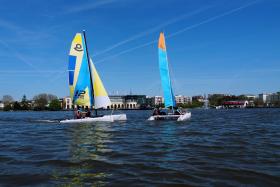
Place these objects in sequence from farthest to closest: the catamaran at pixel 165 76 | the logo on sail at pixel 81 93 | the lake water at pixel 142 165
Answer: the catamaran at pixel 165 76 < the logo on sail at pixel 81 93 < the lake water at pixel 142 165

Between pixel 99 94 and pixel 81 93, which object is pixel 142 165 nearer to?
pixel 99 94

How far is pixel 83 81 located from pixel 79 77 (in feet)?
2.24

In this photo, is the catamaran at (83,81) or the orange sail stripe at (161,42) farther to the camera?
the orange sail stripe at (161,42)

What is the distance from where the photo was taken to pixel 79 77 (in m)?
48.0

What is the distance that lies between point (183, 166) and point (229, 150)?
17.1 ft

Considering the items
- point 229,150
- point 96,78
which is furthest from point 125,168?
point 96,78

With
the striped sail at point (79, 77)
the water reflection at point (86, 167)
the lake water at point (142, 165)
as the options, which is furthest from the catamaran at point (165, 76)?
the water reflection at point (86, 167)

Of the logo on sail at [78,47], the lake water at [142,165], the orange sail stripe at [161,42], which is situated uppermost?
the orange sail stripe at [161,42]

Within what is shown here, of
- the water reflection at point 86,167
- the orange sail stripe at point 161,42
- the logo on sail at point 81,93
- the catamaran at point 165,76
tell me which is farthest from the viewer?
the orange sail stripe at point 161,42

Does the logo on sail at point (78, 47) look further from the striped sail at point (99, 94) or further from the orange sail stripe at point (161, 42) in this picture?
the orange sail stripe at point (161, 42)

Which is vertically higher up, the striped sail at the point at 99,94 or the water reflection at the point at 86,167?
the striped sail at the point at 99,94

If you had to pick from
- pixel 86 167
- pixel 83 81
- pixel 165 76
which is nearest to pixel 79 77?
pixel 83 81

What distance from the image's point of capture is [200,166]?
47.0ft

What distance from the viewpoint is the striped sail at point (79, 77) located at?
47.8 m
